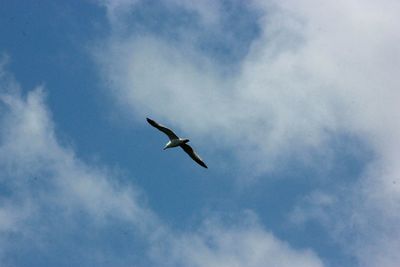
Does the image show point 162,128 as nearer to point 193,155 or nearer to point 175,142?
point 175,142

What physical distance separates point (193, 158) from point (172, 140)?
13.8 feet

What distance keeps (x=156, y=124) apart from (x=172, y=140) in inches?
114

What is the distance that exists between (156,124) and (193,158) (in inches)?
279

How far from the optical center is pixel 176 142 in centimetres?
9862

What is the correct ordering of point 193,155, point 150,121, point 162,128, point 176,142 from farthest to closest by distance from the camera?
point 193,155 < point 176,142 < point 150,121 < point 162,128

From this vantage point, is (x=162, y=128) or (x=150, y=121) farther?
(x=150, y=121)

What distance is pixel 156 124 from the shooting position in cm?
9719

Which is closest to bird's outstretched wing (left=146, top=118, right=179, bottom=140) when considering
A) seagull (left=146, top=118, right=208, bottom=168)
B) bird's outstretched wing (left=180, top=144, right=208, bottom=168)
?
seagull (left=146, top=118, right=208, bottom=168)

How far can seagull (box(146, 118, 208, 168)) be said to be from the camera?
319ft

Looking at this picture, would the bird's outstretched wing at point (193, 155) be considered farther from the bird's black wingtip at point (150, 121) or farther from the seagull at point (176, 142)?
the bird's black wingtip at point (150, 121)

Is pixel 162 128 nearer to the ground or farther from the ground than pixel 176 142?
nearer to the ground

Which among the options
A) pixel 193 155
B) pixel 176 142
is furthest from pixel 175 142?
pixel 193 155

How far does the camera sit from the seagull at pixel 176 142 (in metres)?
97.3

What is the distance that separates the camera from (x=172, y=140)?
98.6 meters
